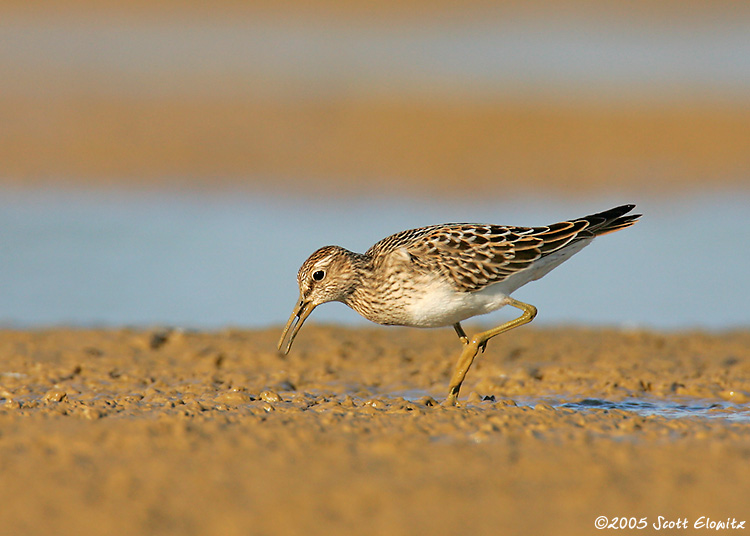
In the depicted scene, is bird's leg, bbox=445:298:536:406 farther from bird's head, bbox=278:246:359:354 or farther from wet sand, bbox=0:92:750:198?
wet sand, bbox=0:92:750:198

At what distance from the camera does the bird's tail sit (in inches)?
381

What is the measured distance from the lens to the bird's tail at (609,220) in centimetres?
968

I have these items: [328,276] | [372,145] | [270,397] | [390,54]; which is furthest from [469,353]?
[390,54]

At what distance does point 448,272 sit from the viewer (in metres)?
9.07

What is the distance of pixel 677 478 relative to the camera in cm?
655

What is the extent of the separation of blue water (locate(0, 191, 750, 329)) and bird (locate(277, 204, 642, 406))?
4.22 metres

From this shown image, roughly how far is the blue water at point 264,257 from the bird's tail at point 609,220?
12.6 feet

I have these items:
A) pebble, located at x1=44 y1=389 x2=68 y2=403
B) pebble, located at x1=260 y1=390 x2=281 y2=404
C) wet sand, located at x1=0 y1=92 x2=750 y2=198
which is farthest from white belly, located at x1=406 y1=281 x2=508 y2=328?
wet sand, located at x1=0 y1=92 x2=750 y2=198

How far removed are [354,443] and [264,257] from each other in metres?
9.80

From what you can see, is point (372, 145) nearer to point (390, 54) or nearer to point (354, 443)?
point (390, 54)

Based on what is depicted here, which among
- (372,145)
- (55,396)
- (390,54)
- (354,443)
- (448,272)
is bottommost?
(354,443)

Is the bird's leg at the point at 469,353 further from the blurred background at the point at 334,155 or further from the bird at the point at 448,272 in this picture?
the blurred background at the point at 334,155

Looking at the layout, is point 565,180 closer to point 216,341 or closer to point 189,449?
point 216,341

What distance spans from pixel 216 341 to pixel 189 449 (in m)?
4.79
